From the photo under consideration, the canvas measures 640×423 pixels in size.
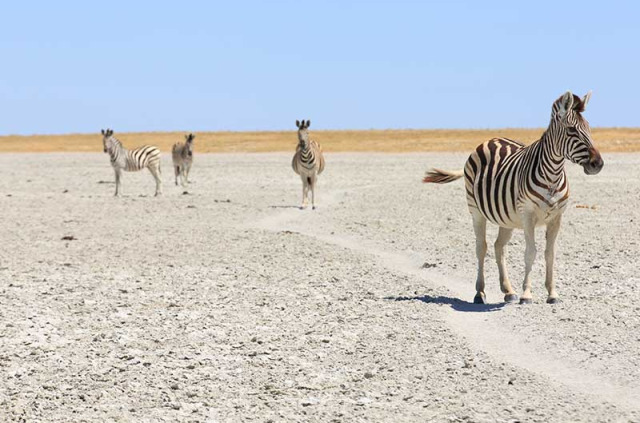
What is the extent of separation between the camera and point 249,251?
14977 millimetres

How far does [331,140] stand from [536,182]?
64865 millimetres

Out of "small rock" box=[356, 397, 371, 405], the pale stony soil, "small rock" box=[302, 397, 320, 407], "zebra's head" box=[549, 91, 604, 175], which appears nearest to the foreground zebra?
"zebra's head" box=[549, 91, 604, 175]

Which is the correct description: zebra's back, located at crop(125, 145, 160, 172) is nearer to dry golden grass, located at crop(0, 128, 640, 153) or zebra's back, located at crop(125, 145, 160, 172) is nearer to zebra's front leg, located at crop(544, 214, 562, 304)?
zebra's front leg, located at crop(544, 214, 562, 304)

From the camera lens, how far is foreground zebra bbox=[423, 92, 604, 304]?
9.51m

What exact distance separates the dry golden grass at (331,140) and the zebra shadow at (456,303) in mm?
41387

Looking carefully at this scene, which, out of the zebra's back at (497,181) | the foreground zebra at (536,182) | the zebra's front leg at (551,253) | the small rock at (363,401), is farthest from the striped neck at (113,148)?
the small rock at (363,401)

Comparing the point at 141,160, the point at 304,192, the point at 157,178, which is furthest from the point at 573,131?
the point at 141,160

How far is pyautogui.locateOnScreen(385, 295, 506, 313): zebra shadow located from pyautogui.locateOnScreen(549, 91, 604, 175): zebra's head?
63.6 inches

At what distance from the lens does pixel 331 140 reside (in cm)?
7431

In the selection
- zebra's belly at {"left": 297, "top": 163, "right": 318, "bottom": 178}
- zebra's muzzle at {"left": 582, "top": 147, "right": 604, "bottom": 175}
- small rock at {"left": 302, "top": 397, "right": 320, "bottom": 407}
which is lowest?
small rock at {"left": 302, "top": 397, "right": 320, "bottom": 407}

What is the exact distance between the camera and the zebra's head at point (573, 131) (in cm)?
938

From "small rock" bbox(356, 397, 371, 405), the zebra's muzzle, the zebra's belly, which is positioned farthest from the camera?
the zebra's belly

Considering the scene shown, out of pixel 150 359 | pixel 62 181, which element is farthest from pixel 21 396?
pixel 62 181

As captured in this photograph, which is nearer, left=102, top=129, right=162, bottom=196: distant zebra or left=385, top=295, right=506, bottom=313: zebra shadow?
left=385, top=295, right=506, bottom=313: zebra shadow
